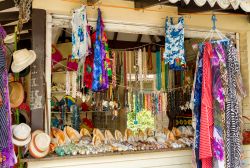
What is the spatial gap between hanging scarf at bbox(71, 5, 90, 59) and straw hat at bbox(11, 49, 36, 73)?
506mm

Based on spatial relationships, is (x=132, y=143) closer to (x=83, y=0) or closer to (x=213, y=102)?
(x=213, y=102)

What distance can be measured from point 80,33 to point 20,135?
1.25 metres

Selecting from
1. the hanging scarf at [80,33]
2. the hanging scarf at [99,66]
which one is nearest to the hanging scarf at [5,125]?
the hanging scarf at [80,33]

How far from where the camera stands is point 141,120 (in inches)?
203

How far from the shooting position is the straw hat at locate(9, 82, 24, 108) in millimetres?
3201

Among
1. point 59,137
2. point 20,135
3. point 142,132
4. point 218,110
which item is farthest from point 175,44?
point 20,135

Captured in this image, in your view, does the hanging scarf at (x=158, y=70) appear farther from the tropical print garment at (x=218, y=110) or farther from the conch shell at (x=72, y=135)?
the conch shell at (x=72, y=135)

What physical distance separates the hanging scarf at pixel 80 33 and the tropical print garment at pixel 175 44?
1.06 meters

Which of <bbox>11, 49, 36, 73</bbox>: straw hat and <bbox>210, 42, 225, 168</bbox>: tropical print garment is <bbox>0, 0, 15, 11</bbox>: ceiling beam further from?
<bbox>210, 42, 225, 168</bbox>: tropical print garment

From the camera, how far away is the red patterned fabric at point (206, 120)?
3412 millimetres

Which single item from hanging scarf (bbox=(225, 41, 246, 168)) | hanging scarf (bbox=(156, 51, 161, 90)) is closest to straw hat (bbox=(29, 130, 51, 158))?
hanging scarf (bbox=(225, 41, 246, 168))

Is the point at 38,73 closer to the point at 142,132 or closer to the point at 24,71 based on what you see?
the point at 24,71

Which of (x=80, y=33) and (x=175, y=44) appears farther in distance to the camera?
(x=175, y=44)

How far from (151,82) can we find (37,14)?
2497 mm
